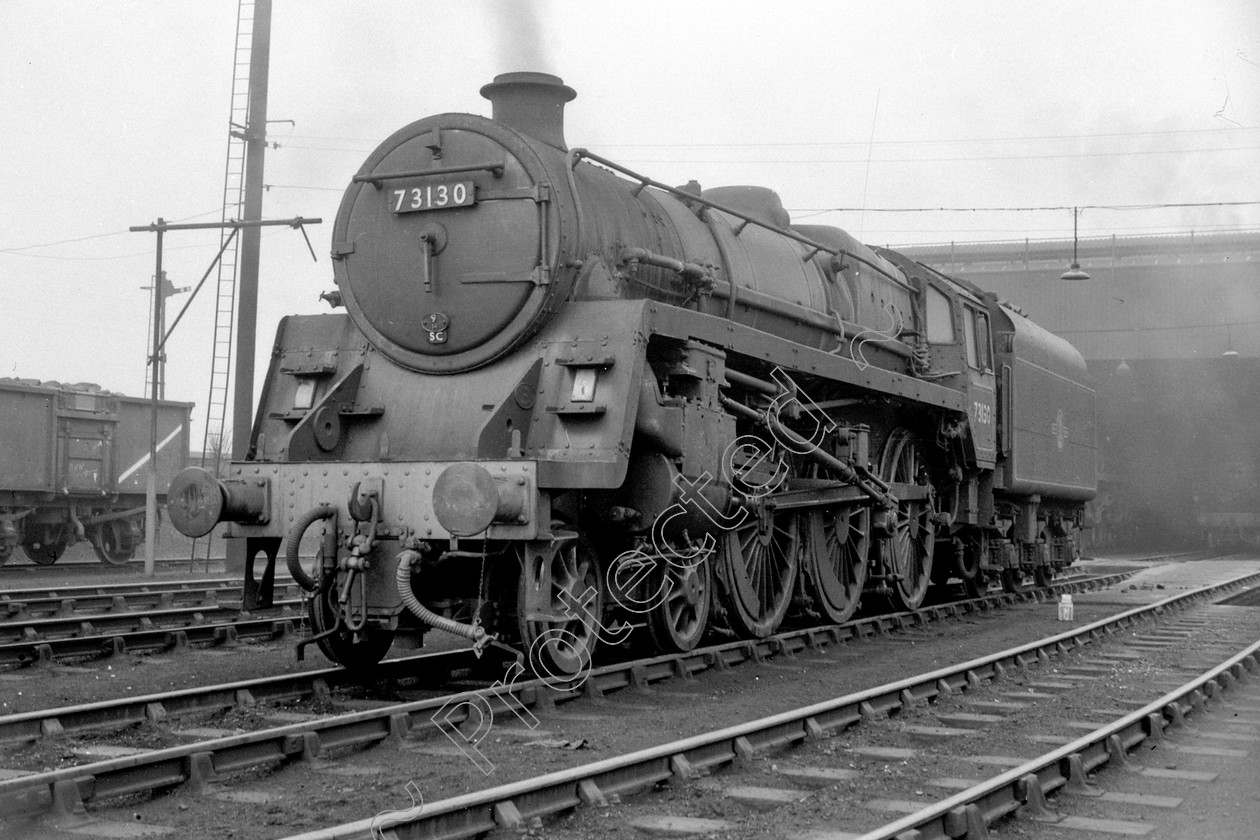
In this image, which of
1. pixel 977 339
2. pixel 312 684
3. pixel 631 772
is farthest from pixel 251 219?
pixel 631 772

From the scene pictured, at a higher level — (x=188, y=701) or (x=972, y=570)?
(x=972, y=570)

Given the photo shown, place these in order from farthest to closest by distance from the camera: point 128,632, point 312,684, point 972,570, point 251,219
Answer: point 251,219 < point 972,570 < point 128,632 < point 312,684

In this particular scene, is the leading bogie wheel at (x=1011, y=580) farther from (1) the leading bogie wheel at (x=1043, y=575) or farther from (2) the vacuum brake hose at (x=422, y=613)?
(2) the vacuum brake hose at (x=422, y=613)

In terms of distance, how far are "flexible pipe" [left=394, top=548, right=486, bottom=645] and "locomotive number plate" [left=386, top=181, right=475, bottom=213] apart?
7.34 feet

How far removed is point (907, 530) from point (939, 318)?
2217mm

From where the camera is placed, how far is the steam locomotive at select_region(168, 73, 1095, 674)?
7418 mm

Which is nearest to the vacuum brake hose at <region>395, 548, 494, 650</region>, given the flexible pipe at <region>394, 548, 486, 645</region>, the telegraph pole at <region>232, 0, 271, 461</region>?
the flexible pipe at <region>394, 548, 486, 645</region>

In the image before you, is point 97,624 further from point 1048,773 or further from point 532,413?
point 1048,773

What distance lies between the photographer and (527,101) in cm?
842

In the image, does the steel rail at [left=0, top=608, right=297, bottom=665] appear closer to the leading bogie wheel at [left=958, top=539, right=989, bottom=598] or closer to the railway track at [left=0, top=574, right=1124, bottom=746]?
the railway track at [left=0, top=574, right=1124, bottom=746]

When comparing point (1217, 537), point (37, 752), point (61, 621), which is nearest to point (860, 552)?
point (61, 621)

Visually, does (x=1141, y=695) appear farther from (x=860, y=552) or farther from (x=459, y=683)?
(x=459, y=683)

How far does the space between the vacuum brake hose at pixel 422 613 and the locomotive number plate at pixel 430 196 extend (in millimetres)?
2237

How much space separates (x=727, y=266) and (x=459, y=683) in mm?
3495
